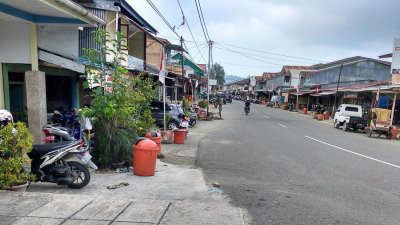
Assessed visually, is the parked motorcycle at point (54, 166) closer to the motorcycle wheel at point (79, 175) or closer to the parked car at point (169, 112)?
the motorcycle wheel at point (79, 175)

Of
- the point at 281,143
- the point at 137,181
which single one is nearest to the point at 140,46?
the point at 281,143

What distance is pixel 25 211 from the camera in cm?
373

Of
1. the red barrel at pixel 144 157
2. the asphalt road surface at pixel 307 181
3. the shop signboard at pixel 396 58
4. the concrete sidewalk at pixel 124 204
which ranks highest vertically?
the shop signboard at pixel 396 58

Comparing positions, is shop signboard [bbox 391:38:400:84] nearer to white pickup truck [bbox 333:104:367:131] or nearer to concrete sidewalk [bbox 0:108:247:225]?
white pickup truck [bbox 333:104:367:131]

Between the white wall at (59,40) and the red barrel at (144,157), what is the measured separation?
13.9 ft

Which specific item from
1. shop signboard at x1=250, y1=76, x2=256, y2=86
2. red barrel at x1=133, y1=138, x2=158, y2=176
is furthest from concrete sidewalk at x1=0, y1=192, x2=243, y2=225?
shop signboard at x1=250, y1=76, x2=256, y2=86

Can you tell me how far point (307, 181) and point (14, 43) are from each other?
8.15 meters

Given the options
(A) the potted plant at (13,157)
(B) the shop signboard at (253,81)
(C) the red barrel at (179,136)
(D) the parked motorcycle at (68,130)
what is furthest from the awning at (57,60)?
(B) the shop signboard at (253,81)

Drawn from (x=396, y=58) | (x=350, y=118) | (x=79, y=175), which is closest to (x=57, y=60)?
(x=79, y=175)

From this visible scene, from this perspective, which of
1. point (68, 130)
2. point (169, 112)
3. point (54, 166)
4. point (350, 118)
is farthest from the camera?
point (350, 118)

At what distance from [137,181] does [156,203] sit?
158 centimetres

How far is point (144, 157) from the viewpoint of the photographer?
236 inches

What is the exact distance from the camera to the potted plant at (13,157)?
429 centimetres

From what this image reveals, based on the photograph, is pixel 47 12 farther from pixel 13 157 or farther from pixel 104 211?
pixel 104 211
